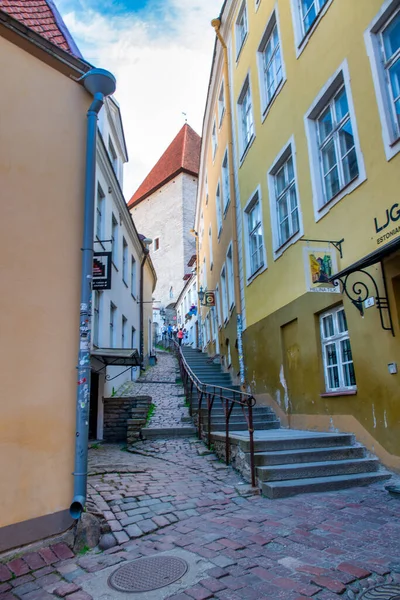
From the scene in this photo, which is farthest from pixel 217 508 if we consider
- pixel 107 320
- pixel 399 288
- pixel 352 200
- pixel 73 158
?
pixel 107 320

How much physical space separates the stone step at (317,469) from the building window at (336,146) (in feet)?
13.5

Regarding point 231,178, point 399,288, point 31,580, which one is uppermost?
point 231,178

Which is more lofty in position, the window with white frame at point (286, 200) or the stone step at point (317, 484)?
the window with white frame at point (286, 200)

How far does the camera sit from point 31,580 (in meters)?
3.46

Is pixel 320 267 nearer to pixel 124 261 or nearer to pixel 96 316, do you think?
pixel 96 316

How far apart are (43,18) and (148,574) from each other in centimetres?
765

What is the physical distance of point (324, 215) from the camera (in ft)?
25.3

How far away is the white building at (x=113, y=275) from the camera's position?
11.9 meters

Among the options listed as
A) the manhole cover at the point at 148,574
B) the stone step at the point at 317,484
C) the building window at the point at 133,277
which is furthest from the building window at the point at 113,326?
the manhole cover at the point at 148,574

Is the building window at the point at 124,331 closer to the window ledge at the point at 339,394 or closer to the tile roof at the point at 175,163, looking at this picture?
the window ledge at the point at 339,394

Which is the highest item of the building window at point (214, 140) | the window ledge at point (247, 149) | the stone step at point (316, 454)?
the building window at point (214, 140)

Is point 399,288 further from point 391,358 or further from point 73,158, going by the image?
point 73,158

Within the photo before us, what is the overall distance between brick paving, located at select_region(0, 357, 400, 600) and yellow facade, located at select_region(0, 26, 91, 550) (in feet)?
1.83

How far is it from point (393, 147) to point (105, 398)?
9.13 m
